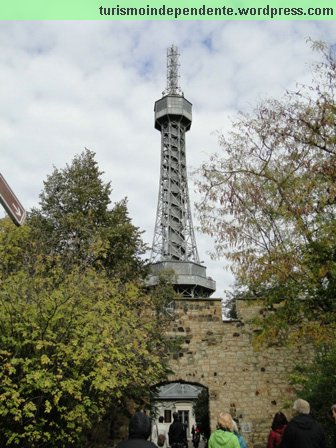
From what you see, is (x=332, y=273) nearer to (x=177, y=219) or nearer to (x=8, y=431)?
(x=8, y=431)

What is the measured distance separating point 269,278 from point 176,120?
6590cm

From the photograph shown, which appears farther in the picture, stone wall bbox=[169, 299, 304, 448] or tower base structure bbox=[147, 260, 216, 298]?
tower base structure bbox=[147, 260, 216, 298]

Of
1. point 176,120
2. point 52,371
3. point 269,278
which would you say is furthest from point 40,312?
point 176,120

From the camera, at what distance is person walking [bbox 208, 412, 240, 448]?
504cm

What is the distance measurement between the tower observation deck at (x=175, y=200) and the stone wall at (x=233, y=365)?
44.2 m

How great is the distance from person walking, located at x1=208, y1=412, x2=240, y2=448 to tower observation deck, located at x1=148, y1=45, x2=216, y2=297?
168 ft

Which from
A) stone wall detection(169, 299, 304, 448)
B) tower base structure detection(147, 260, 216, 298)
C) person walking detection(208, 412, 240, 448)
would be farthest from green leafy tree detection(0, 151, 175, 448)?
tower base structure detection(147, 260, 216, 298)

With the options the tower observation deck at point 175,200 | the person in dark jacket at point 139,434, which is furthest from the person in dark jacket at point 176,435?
the tower observation deck at point 175,200

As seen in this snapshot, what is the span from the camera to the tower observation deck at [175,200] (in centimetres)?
6003

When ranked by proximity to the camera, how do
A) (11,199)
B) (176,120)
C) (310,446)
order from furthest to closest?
(176,120)
(310,446)
(11,199)

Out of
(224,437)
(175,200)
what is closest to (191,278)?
(175,200)

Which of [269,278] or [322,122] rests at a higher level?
[322,122]

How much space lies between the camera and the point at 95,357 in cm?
783

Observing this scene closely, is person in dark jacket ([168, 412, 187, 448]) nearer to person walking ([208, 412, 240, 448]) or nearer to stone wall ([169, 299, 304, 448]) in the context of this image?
stone wall ([169, 299, 304, 448])
